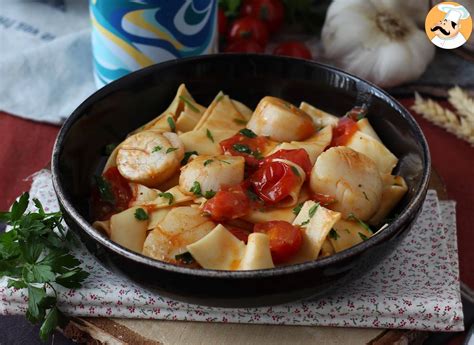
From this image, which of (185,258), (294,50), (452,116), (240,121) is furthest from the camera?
(294,50)

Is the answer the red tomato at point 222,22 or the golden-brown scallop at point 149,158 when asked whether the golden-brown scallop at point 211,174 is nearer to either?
the golden-brown scallop at point 149,158

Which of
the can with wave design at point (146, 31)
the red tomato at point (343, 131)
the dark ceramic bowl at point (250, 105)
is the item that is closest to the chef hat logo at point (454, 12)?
the dark ceramic bowl at point (250, 105)

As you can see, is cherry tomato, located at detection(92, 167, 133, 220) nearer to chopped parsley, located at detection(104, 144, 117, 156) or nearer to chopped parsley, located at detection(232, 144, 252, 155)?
chopped parsley, located at detection(104, 144, 117, 156)

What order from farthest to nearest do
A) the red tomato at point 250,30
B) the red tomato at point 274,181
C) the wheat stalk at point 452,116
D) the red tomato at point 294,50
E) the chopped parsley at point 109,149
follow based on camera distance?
1. the red tomato at point 250,30
2. the red tomato at point 294,50
3. the wheat stalk at point 452,116
4. the chopped parsley at point 109,149
5. the red tomato at point 274,181

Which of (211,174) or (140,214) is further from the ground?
(211,174)

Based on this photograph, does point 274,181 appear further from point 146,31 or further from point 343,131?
point 146,31

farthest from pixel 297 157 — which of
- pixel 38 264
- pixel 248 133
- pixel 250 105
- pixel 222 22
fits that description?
pixel 222 22

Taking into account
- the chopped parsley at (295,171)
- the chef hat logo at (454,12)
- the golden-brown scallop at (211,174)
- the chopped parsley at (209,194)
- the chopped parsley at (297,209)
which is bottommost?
the chopped parsley at (297,209)

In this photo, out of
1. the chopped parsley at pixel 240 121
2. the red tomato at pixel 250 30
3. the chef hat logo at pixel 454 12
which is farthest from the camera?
the red tomato at pixel 250 30
